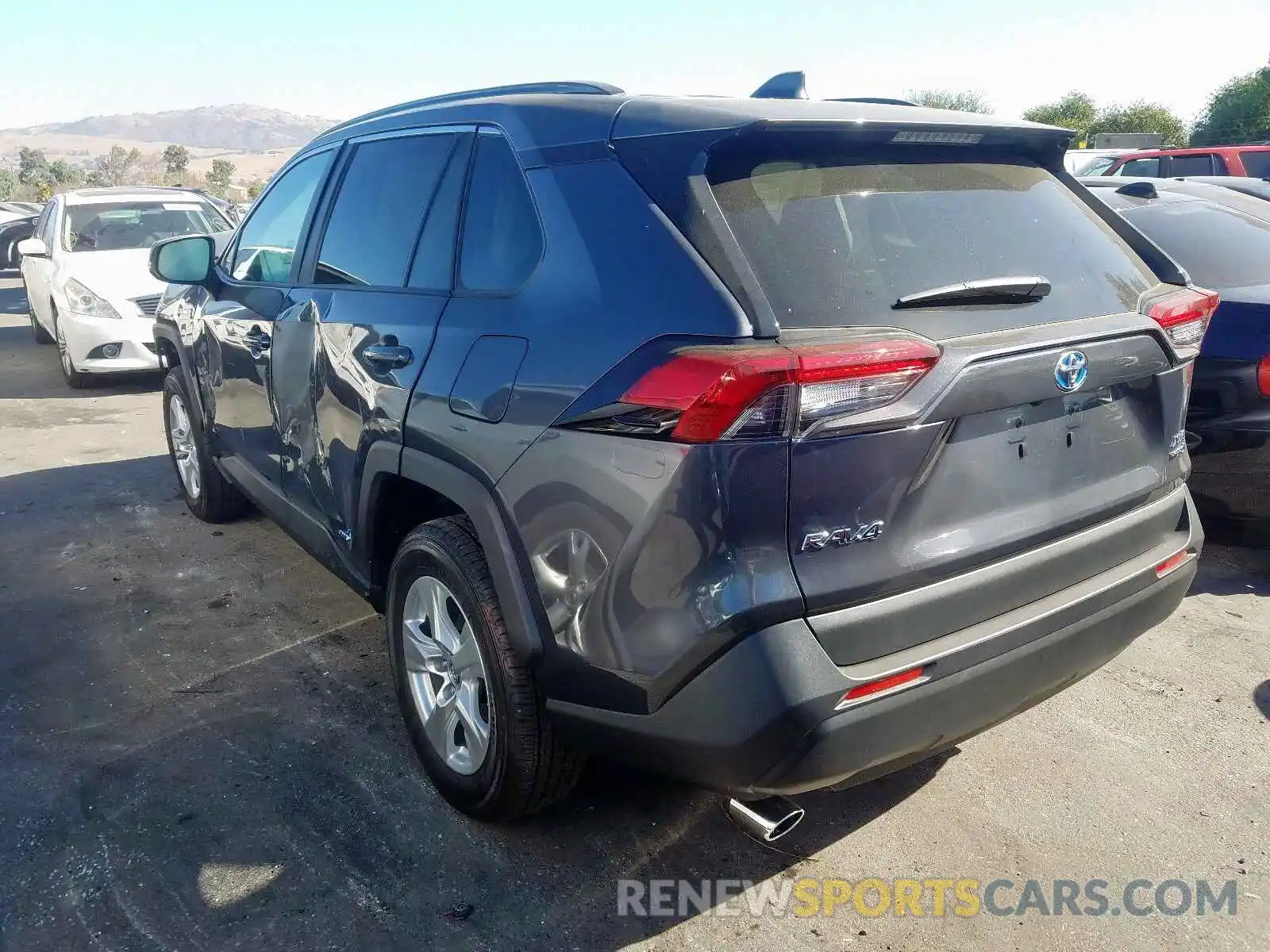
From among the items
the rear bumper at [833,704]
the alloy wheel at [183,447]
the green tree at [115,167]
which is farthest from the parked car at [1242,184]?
the green tree at [115,167]

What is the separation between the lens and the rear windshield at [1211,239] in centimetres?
453

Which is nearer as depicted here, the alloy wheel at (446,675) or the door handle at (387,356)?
the alloy wheel at (446,675)

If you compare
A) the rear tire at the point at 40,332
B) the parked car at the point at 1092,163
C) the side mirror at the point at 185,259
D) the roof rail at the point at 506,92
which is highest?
the roof rail at the point at 506,92

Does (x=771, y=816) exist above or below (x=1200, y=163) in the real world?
below

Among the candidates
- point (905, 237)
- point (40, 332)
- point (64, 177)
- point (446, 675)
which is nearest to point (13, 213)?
point (40, 332)

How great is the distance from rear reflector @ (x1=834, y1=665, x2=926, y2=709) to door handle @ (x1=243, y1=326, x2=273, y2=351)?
2566mm

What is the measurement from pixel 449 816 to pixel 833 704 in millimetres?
1331

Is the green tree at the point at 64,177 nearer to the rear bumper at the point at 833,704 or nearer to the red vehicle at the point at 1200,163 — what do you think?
the red vehicle at the point at 1200,163

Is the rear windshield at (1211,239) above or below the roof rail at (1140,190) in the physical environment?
below

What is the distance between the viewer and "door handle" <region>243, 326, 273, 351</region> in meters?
3.74

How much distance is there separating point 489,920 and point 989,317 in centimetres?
179

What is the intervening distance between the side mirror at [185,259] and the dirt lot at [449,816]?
147 centimetres

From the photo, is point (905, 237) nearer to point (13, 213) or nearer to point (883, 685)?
point (883, 685)

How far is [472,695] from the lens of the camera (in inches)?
107
